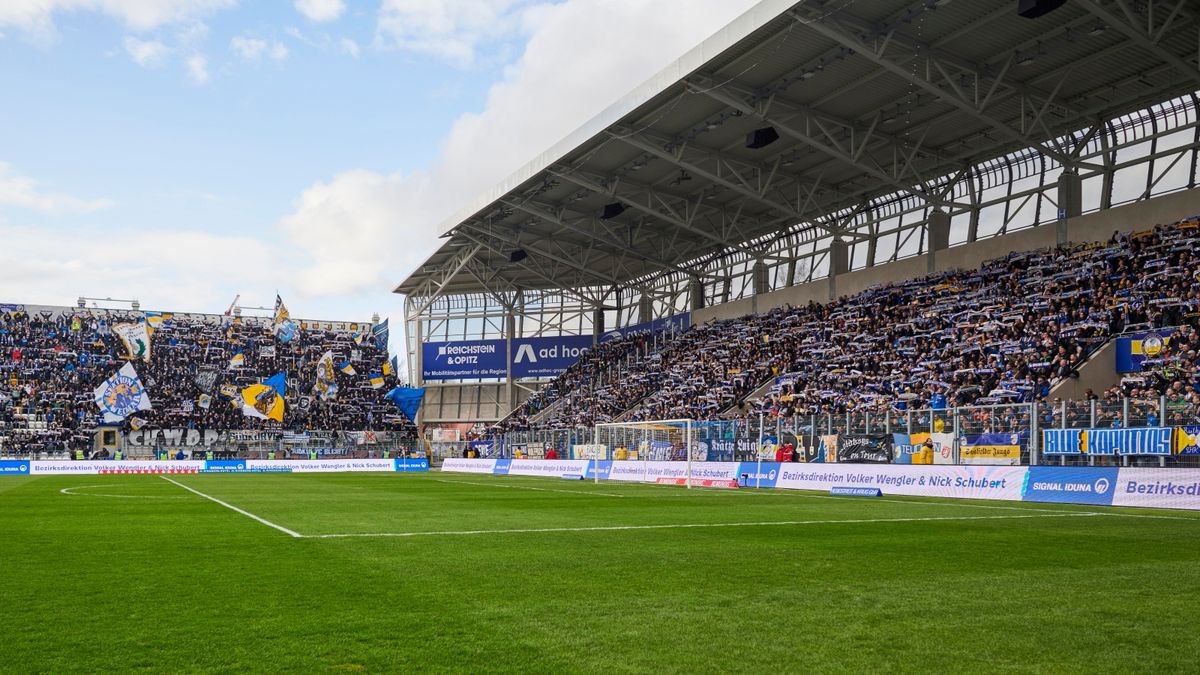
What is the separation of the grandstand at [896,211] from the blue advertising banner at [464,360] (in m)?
13.1

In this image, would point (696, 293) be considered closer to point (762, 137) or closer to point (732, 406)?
point (732, 406)

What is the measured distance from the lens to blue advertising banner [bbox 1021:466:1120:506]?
20.5 metres

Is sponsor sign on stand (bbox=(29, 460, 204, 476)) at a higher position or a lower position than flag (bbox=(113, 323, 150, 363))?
lower

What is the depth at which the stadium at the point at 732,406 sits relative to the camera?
285 inches

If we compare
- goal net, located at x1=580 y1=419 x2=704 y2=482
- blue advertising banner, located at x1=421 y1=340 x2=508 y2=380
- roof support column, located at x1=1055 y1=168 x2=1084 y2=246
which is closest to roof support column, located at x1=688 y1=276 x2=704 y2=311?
blue advertising banner, located at x1=421 y1=340 x2=508 y2=380

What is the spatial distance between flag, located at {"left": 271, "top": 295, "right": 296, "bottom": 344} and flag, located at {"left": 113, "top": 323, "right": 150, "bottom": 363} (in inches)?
325

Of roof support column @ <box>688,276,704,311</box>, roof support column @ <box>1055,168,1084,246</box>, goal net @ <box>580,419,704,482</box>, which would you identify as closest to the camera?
goal net @ <box>580,419,704,482</box>

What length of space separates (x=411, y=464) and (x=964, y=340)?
31360 mm

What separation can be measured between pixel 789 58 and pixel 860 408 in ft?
41.1

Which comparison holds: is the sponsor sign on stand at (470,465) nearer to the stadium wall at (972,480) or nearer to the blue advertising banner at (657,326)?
the stadium wall at (972,480)

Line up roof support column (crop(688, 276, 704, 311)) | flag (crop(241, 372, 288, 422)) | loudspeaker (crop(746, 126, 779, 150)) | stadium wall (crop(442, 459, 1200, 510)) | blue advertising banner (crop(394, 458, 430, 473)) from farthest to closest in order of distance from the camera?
flag (crop(241, 372, 288, 422)), roof support column (crop(688, 276, 704, 311)), blue advertising banner (crop(394, 458, 430, 473)), loudspeaker (crop(746, 126, 779, 150)), stadium wall (crop(442, 459, 1200, 510))

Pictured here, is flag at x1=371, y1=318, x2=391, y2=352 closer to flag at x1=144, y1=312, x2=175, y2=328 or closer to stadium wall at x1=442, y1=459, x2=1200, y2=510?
flag at x1=144, y1=312, x2=175, y2=328

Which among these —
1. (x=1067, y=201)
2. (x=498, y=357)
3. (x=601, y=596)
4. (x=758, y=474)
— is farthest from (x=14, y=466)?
(x=601, y=596)

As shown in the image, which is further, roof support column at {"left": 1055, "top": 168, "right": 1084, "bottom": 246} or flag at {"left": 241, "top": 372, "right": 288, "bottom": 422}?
flag at {"left": 241, "top": 372, "right": 288, "bottom": 422}
